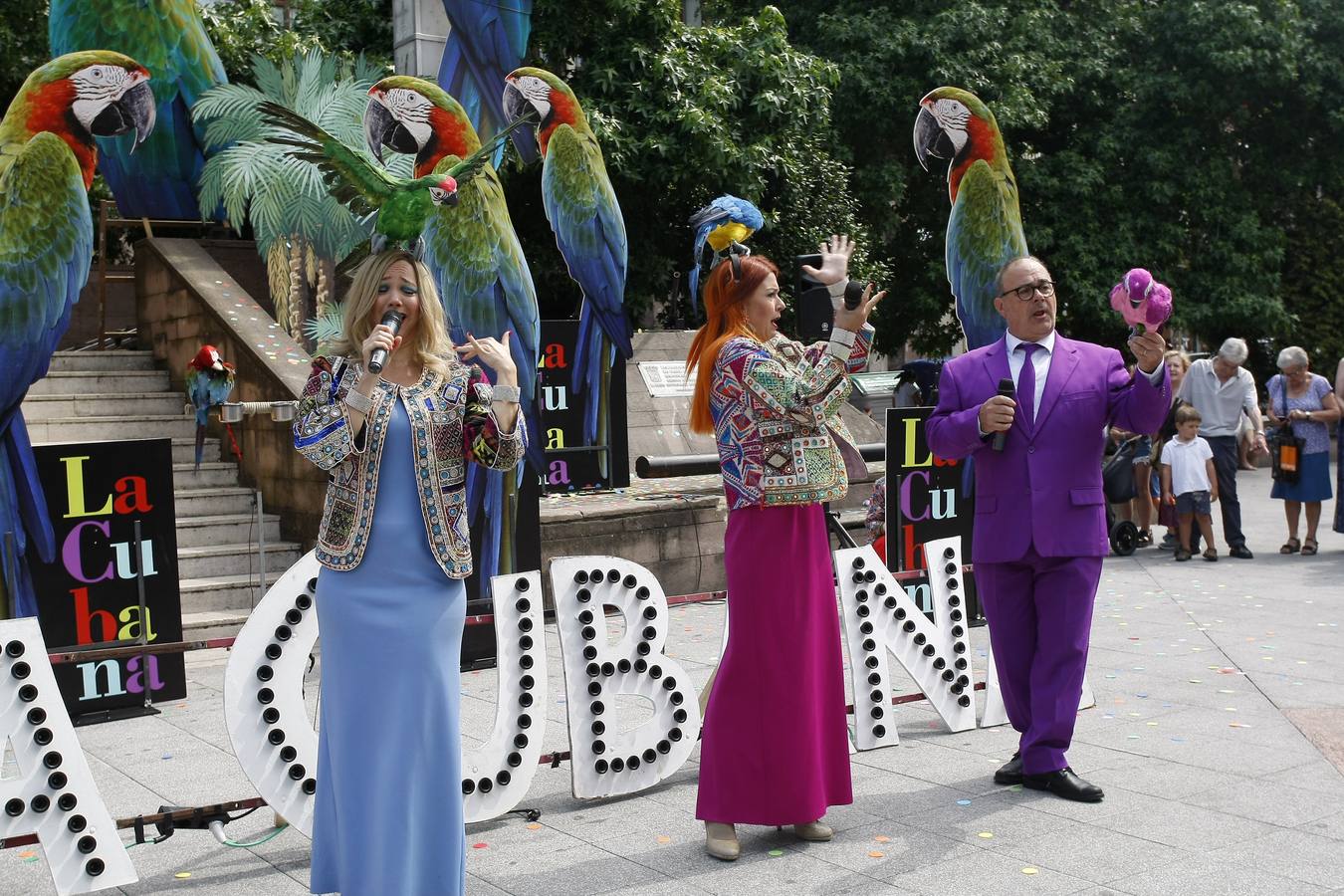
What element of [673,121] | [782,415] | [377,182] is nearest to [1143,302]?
[782,415]

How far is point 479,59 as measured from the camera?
12.2m

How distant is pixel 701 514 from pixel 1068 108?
16392 millimetres

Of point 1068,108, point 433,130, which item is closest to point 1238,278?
point 1068,108

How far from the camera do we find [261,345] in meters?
10.3

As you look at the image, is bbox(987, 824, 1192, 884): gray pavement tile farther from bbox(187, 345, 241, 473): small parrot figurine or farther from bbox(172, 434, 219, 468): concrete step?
bbox(172, 434, 219, 468): concrete step

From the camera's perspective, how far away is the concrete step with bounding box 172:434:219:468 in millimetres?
10422

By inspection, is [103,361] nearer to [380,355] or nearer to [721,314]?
[721,314]

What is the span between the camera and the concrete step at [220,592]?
8.81m

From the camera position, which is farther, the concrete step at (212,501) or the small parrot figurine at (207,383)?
the concrete step at (212,501)

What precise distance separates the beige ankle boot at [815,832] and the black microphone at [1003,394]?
60.0 inches

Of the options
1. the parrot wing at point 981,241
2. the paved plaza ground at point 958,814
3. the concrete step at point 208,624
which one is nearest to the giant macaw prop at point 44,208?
the concrete step at point 208,624

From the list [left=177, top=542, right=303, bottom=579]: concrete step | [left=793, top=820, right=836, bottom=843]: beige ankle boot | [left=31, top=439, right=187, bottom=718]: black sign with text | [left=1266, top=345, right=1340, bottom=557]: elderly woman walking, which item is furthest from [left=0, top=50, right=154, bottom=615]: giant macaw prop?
[left=1266, top=345, right=1340, bottom=557]: elderly woman walking

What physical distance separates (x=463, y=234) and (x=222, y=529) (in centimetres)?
282

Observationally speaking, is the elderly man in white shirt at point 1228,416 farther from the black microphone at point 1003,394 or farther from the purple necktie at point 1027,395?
the black microphone at point 1003,394
